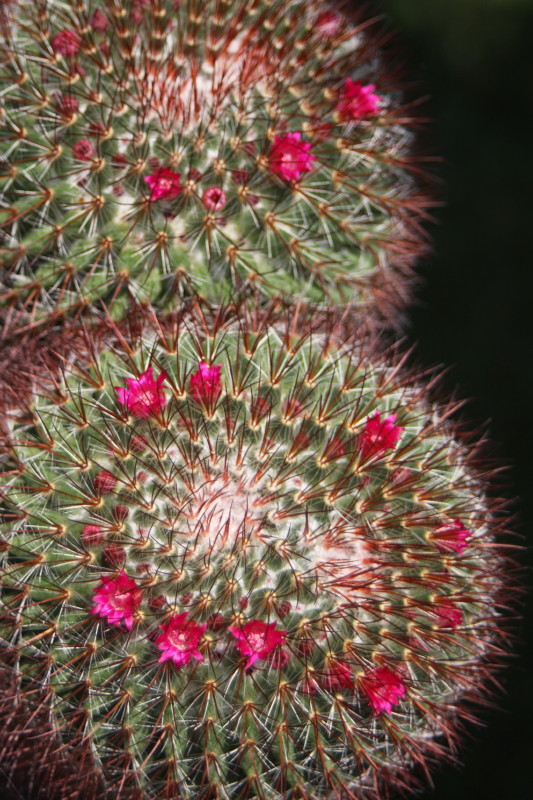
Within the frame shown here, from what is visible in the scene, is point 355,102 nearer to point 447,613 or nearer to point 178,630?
point 447,613

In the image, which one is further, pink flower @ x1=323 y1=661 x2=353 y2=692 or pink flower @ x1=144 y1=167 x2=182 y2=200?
pink flower @ x1=144 y1=167 x2=182 y2=200

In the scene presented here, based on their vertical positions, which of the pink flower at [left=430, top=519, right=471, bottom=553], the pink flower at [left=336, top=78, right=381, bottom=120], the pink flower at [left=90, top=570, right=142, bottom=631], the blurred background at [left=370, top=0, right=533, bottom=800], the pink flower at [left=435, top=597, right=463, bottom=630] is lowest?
the pink flower at [left=90, top=570, right=142, bottom=631]

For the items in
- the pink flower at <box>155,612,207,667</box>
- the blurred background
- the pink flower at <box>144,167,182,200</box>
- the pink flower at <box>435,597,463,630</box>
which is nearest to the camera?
the pink flower at <box>155,612,207,667</box>

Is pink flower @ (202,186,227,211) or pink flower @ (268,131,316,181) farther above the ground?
pink flower @ (268,131,316,181)

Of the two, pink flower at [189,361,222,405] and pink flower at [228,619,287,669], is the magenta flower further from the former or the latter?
pink flower at [228,619,287,669]

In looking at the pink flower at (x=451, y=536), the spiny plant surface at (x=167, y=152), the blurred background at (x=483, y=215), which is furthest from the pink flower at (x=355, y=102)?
the blurred background at (x=483, y=215)

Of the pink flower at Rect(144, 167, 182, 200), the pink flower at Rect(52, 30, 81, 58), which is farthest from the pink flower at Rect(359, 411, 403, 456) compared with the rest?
the pink flower at Rect(52, 30, 81, 58)

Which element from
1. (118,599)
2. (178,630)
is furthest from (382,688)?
(118,599)

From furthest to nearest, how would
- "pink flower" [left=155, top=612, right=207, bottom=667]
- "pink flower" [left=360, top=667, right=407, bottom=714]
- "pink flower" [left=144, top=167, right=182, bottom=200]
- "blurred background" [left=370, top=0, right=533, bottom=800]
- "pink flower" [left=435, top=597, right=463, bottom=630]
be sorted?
1. "blurred background" [left=370, top=0, right=533, bottom=800]
2. "pink flower" [left=144, top=167, right=182, bottom=200]
3. "pink flower" [left=435, top=597, right=463, bottom=630]
4. "pink flower" [left=360, top=667, right=407, bottom=714]
5. "pink flower" [left=155, top=612, right=207, bottom=667]
